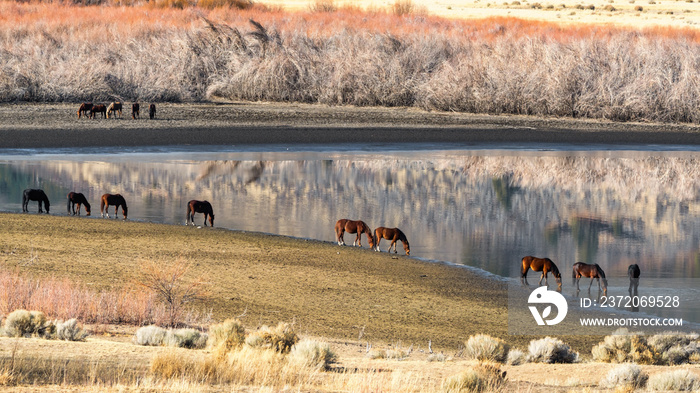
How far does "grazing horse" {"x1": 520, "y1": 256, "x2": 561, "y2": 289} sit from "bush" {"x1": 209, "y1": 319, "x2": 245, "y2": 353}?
5.29 m

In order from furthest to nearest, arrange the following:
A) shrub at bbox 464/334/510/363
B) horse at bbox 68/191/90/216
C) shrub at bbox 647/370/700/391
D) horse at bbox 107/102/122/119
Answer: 1. horse at bbox 107/102/122/119
2. horse at bbox 68/191/90/216
3. shrub at bbox 464/334/510/363
4. shrub at bbox 647/370/700/391

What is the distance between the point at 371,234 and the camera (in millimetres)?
15922

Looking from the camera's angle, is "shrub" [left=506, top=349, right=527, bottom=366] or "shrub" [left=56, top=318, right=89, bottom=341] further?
"shrub" [left=506, top=349, right=527, bottom=366]

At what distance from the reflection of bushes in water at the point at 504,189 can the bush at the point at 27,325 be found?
1292 centimetres

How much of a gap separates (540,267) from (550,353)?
4.19 meters

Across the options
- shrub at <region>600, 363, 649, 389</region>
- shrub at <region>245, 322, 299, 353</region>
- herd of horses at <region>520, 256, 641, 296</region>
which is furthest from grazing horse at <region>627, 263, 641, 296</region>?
shrub at <region>245, 322, 299, 353</region>

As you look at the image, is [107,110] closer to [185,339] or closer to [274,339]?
[185,339]

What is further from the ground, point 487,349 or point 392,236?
point 392,236

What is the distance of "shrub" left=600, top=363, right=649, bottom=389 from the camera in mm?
8328

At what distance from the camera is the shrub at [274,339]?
356 inches

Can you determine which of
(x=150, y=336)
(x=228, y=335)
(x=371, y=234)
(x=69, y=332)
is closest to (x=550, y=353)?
(x=228, y=335)

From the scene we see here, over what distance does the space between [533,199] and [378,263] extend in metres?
8.23

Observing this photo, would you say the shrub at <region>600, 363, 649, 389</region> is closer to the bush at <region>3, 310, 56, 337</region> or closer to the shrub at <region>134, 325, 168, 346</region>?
the shrub at <region>134, 325, 168, 346</region>

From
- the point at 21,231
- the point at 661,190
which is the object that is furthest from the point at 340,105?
the point at 21,231
